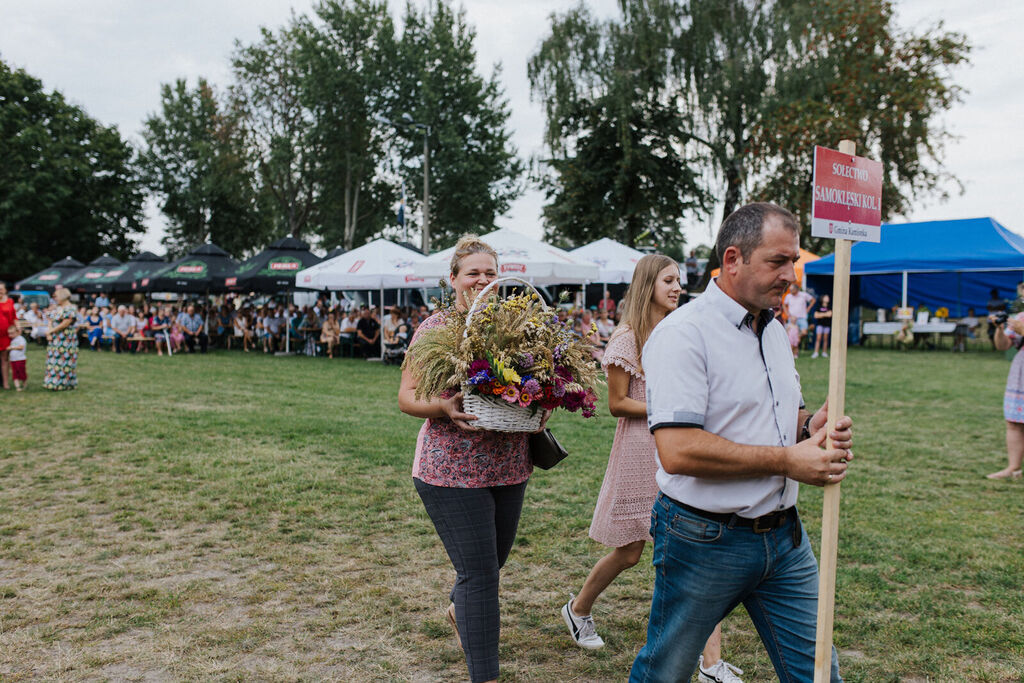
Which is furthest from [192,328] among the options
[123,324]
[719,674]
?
[719,674]

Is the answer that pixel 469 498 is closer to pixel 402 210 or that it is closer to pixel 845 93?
pixel 845 93

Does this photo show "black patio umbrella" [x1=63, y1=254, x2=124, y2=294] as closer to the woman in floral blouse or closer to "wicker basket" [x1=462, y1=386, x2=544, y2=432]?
the woman in floral blouse

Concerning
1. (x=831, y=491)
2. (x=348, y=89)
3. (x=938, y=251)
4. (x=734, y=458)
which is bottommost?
(x=831, y=491)

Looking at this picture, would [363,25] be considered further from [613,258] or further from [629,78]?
[613,258]

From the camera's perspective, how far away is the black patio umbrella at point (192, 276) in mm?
23125

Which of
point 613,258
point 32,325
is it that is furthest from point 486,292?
point 32,325

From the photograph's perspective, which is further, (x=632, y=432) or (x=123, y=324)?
(x=123, y=324)

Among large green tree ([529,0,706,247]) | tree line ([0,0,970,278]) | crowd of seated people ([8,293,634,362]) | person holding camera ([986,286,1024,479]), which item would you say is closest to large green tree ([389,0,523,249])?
tree line ([0,0,970,278])

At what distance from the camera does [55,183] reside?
143ft

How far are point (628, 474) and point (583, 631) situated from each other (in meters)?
0.87

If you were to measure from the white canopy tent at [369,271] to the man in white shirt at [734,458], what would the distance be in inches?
569

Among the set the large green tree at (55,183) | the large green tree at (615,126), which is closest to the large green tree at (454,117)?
the large green tree at (615,126)

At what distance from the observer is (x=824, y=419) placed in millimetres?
2326

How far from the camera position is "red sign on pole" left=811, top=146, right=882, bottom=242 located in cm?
221
